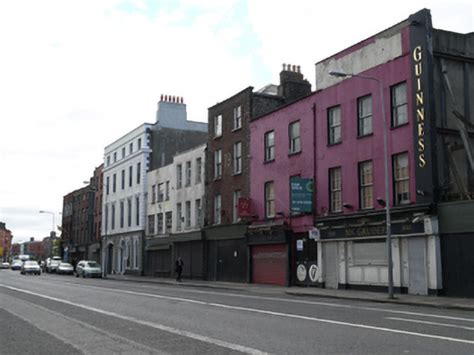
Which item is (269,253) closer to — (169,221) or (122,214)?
(169,221)

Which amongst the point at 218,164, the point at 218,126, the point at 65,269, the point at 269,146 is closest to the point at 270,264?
the point at 269,146

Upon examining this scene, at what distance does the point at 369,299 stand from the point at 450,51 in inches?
444

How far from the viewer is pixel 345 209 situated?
2719cm

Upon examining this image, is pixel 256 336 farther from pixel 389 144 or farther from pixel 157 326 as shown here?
pixel 389 144

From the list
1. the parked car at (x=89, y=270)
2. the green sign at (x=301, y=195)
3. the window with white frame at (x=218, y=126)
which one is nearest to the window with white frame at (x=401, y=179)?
the green sign at (x=301, y=195)

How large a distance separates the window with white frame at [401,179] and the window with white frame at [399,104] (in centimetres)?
152

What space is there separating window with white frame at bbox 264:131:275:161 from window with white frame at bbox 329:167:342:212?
5618mm

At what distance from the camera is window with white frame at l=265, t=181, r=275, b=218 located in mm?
33281

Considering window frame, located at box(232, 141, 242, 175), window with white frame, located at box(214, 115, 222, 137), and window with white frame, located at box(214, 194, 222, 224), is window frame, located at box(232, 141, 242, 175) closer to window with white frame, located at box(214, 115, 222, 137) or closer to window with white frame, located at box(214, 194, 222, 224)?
window with white frame, located at box(214, 115, 222, 137)

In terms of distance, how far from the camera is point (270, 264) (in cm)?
3275

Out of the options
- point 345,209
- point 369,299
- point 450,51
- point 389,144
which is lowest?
point 369,299

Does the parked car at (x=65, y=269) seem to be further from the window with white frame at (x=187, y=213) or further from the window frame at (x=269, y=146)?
the window frame at (x=269, y=146)

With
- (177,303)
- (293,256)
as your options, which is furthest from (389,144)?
(177,303)

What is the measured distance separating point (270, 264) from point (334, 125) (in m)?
9.03
